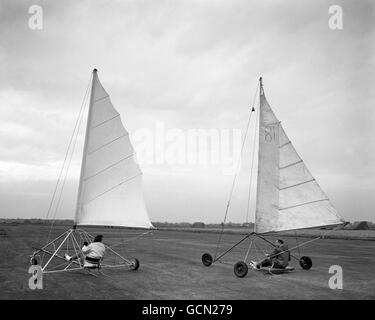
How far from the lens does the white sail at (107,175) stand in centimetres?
1331

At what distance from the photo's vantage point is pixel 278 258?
1495 cm

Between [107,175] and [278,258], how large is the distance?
774cm

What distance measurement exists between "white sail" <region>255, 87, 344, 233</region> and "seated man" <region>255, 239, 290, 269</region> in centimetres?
110

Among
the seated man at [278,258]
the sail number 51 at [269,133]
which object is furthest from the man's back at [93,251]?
the sail number 51 at [269,133]

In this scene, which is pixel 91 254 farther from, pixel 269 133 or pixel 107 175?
pixel 269 133

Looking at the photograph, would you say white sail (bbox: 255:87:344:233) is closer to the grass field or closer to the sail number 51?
the sail number 51

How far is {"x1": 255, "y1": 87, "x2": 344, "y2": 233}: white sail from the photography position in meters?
14.0

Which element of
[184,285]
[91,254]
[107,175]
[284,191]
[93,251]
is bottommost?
[184,285]

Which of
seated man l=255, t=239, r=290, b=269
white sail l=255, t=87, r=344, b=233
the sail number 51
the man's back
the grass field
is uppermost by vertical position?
the sail number 51

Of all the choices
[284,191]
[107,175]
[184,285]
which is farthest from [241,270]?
[107,175]

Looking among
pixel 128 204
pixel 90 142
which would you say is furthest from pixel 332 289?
pixel 90 142

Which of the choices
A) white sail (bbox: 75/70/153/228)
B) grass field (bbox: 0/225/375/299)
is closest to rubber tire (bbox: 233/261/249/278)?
grass field (bbox: 0/225/375/299)

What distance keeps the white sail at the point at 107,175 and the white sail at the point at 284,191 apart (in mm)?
4703

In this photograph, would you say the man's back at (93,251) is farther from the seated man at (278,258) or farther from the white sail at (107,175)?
the seated man at (278,258)
